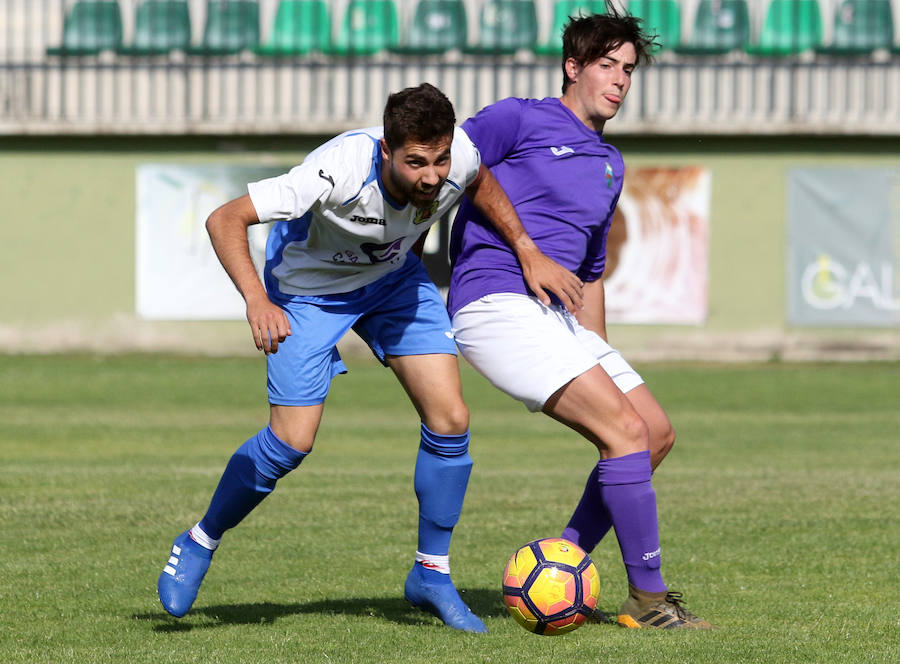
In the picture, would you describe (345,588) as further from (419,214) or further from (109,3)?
(109,3)

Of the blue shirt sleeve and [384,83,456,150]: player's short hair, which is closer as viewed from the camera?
[384,83,456,150]: player's short hair

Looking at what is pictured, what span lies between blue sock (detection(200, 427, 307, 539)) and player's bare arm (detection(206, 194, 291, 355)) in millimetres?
579

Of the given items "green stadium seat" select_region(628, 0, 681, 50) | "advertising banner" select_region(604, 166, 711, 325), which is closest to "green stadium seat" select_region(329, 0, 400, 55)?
"green stadium seat" select_region(628, 0, 681, 50)

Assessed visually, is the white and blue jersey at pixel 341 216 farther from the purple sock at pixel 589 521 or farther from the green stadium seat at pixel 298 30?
the green stadium seat at pixel 298 30

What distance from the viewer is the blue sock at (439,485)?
570 cm

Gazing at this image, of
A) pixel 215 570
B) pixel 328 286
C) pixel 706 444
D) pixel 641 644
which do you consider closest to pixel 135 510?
pixel 215 570

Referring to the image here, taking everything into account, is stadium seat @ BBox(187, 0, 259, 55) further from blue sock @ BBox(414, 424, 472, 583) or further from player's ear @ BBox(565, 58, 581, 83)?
blue sock @ BBox(414, 424, 472, 583)

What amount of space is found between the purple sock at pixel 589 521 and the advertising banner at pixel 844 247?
16.0m

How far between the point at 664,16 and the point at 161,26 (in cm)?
792

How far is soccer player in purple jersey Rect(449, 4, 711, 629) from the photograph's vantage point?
5.34 metres

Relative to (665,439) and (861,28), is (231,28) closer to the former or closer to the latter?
(861,28)

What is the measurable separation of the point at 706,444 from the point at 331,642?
300 inches

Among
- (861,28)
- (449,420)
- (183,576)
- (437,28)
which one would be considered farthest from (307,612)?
(861,28)

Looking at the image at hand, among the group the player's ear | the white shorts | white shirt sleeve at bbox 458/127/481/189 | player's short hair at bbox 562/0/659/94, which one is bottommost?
the white shorts
